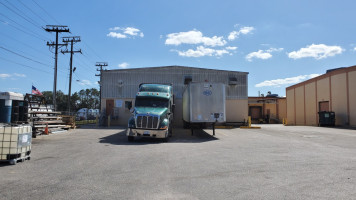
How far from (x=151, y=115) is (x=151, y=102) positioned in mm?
1947

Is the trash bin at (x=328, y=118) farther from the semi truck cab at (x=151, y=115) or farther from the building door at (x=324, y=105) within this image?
the semi truck cab at (x=151, y=115)

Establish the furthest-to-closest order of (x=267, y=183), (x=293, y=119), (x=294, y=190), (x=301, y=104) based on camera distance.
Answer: (x=293, y=119) < (x=301, y=104) < (x=267, y=183) < (x=294, y=190)

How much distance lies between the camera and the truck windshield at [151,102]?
15.2m

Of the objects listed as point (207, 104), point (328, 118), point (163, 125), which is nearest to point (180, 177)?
point (163, 125)

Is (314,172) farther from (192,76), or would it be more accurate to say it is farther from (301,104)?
(301,104)

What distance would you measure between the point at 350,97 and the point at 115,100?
81.4 ft

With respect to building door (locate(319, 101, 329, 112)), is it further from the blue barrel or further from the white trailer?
the blue barrel

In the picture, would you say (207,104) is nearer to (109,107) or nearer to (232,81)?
(232,81)

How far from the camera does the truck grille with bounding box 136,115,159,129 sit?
13445mm

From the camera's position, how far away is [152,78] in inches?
Answer: 1139

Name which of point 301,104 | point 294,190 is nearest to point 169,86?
point 294,190

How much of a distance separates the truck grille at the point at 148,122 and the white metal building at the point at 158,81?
15.3 meters

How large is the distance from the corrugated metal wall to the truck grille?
15.4m

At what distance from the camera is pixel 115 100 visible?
28.8 m
